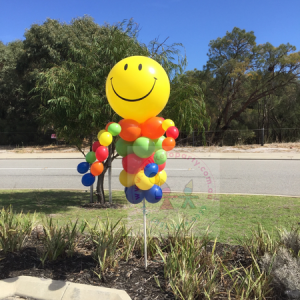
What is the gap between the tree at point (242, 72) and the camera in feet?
69.9

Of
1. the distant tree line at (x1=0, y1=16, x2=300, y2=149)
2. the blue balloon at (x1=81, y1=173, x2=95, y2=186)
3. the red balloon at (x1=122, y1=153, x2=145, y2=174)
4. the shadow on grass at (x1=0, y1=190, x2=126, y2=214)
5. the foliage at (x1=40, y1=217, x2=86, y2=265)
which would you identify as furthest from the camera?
the distant tree line at (x1=0, y1=16, x2=300, y2=149)

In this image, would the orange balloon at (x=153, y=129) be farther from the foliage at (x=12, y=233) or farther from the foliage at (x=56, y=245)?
the foliage at (x=12, y=233)

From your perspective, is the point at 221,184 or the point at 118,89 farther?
the point at 221,184

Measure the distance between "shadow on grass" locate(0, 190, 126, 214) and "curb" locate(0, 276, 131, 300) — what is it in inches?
117

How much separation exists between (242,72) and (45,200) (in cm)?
1757

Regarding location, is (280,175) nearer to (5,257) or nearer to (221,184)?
(221,184)

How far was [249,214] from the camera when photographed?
5.86 metres

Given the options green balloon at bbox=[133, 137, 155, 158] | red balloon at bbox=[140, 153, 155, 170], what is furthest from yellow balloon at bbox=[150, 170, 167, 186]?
green balloon at bbox=[133, 137, 155, 158]

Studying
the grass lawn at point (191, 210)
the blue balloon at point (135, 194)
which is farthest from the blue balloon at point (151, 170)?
the grass lawn at point (191, 210)

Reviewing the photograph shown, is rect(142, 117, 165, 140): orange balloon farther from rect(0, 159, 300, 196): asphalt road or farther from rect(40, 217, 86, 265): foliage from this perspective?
rect(0, 159, 300, 196): asphalt road

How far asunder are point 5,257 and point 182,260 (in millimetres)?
2254

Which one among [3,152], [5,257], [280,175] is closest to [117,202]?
[5,257]

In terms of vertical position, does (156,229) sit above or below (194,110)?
below

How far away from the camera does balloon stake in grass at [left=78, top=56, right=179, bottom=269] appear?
322cm
